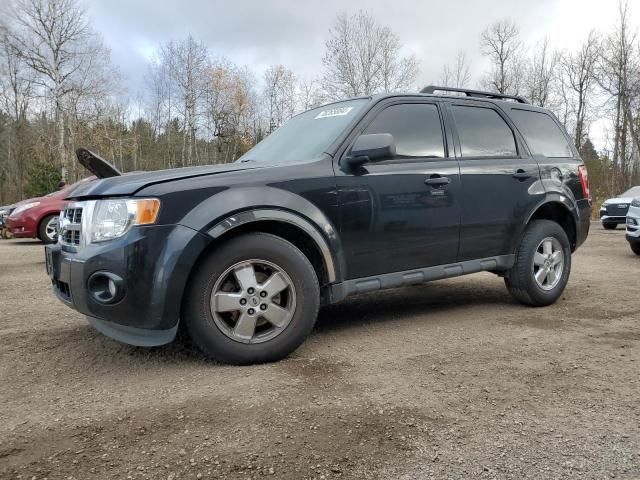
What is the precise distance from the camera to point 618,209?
49.4 feet

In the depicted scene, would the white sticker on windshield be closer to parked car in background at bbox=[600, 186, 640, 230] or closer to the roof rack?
the roof rack

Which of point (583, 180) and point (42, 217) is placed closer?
point (583, 180)

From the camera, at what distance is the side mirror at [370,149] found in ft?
11.0

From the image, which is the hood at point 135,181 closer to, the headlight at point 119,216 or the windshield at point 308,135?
the headlight at point 119,216

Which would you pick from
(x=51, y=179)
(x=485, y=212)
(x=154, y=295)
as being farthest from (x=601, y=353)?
(x=51, y=179)

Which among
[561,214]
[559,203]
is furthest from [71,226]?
[561,214]

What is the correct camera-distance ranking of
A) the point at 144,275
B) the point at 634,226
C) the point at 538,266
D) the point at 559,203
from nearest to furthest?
the point at 144,275 → the point at 538,266 → the point at 559,203 → the point at 634,226

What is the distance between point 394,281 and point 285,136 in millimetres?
1569

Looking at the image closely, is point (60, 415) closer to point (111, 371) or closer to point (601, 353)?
point (111, 371)

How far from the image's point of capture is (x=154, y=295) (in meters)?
2.79

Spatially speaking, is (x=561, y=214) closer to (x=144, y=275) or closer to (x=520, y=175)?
(x=520, y=175)

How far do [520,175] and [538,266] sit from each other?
33.4 inches

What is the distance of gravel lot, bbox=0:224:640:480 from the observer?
196 centimetres

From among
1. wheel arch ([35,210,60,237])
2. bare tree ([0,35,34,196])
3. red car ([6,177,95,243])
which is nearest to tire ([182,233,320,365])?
Result: red car ([6,177,95,243])
